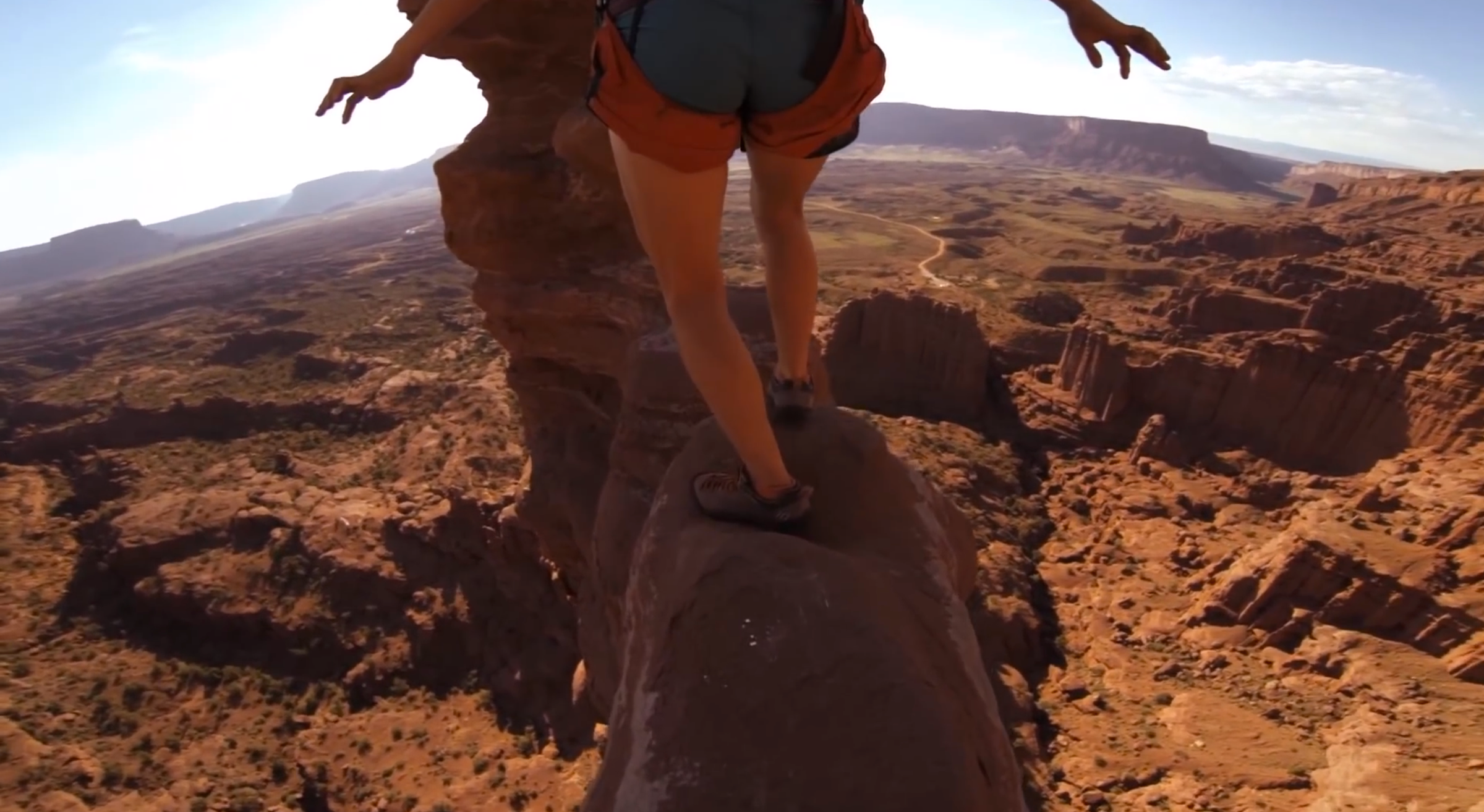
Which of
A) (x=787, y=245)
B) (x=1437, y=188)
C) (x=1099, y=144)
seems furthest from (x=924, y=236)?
(x=1099, y=144)

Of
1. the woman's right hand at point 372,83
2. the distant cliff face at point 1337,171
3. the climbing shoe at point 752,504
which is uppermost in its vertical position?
the distant cliff face at point 1337,171

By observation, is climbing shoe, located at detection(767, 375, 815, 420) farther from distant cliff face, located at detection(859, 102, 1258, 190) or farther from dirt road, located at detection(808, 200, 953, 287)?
distant cliff face, located at detection(859, 102, 1258, 190)

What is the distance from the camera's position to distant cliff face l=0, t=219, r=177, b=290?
147500mm

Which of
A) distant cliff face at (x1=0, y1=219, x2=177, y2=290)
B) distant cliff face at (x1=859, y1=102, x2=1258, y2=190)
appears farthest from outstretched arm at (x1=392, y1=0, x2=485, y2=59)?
distant cliff face at (x1=0, y1=219, x2=177, y2=290)

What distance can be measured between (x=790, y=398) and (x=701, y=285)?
46.8 inches

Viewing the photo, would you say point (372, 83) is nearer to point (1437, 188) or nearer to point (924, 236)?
point (924, 236)

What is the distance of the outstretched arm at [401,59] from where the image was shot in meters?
2.59

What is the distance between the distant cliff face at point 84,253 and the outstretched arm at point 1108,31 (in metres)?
178

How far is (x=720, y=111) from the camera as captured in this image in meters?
2.66

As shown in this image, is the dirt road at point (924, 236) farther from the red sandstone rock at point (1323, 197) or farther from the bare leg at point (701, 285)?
the bare leg at point (701, 285)

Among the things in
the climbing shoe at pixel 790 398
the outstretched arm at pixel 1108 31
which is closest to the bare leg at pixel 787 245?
the climbing shoe at pixel 790 398

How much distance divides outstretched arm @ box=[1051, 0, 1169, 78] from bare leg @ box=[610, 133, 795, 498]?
1418mm

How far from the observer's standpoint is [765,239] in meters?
3.60

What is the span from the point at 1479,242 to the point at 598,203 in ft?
124
